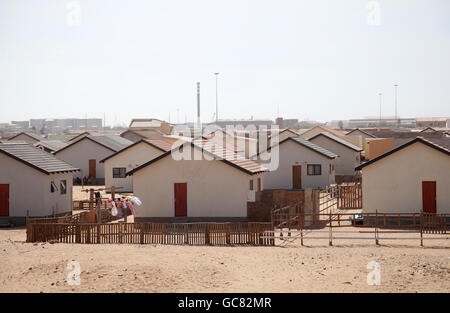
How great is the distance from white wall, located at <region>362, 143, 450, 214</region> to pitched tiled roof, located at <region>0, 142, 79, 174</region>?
18.9 m

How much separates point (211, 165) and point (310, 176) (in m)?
19.4

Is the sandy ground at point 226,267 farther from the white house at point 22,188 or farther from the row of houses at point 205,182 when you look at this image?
the white house at point 22,188

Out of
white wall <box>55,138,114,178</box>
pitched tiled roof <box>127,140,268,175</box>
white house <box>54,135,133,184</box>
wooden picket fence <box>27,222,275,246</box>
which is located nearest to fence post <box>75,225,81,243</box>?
wooden picket fence <box>27,222,275,246</box>

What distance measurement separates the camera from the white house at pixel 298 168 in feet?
162

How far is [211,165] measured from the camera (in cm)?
3209

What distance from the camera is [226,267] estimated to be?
20438 millimetres

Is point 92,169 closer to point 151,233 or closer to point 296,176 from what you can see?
point 296,176

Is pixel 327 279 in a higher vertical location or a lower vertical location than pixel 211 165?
lower

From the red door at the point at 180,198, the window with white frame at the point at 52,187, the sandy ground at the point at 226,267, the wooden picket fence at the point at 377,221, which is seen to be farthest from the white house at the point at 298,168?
the sandy ground at the point at 226,267

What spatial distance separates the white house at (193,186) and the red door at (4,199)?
25.8ft

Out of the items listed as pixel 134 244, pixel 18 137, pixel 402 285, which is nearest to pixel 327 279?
pixel 402 285

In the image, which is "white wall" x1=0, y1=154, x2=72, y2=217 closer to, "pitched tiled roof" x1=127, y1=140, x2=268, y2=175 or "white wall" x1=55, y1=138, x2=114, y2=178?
"pitched tiled roof" x1=127, y1=140, x2=268, y2=175
